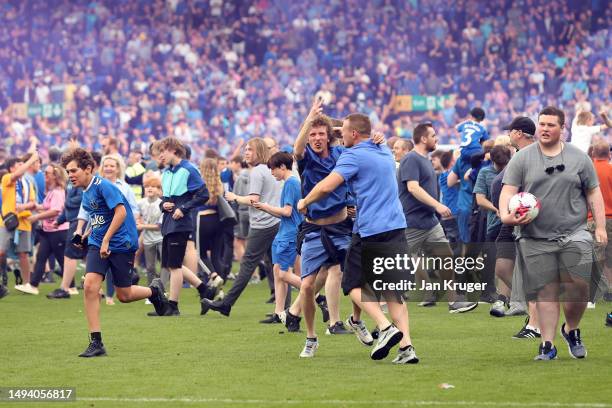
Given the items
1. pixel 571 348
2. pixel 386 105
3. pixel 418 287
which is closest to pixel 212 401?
pixel 418 287

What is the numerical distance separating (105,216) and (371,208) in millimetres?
2263

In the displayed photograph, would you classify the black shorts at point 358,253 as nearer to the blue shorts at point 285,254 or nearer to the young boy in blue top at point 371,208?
the young boy in blue top at point 371,208

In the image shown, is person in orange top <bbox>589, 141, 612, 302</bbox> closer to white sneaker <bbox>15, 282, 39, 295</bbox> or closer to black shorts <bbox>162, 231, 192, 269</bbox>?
black shorts <bbox>162, 231, 192, 269</bbox>

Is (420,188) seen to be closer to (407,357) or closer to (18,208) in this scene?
(407,357)

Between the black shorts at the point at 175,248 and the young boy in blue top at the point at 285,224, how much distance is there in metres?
1.31

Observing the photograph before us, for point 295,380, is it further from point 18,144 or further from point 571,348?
point 18,144

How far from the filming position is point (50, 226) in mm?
17297

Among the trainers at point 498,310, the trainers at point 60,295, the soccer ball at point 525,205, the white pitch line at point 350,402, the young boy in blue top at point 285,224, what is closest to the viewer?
the white pitch line at point 350,402

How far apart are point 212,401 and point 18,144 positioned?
28980mm

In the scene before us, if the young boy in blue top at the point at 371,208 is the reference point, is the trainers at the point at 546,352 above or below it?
below

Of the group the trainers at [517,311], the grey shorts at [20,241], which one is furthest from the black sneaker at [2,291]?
the trainers at [517,311]

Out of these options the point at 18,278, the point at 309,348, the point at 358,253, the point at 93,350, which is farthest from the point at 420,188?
the point at 18,278

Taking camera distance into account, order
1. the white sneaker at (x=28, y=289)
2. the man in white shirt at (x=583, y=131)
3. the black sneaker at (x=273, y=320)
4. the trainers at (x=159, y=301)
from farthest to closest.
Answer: the white sneaker at (x=28, y=289) < the man in white shirt at (x=583, y=131) < the black sneaker at (x=273, y=320) < the trainers at (x=159, y=301)

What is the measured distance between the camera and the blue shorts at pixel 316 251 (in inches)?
391
